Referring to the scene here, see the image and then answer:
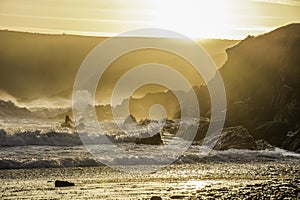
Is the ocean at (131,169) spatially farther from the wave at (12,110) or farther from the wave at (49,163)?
the wave at (12,110)

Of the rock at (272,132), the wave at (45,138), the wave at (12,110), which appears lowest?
the wave at (45,138)

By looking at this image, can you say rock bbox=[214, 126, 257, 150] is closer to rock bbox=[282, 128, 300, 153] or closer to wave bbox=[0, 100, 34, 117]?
rock bbox=[282, 128, 300, 153]

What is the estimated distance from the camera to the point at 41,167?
76.6 m

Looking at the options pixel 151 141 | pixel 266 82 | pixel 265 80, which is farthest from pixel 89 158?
pixel 265 80

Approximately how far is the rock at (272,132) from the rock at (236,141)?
6.22 m

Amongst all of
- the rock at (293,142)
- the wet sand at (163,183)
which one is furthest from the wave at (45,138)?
the rock at (293,142)

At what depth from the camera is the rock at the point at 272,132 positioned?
119887 millimetres

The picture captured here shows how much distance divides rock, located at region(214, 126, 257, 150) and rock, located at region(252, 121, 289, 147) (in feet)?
20.4

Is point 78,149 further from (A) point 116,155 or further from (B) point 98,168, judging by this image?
(B) point 98,168

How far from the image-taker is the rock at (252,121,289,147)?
11989 cm

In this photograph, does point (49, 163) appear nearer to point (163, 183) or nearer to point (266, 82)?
point (163, 183)

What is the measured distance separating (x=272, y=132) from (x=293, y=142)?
936 centimetres

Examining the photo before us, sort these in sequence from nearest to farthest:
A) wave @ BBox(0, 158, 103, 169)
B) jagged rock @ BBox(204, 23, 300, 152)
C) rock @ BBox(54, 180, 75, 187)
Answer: rock @ BBox(54, 180, 75, 187) < wave @ BBox(0, 158, 103, 169) < jagged rock @ BBox(204, 23, 300, 152)

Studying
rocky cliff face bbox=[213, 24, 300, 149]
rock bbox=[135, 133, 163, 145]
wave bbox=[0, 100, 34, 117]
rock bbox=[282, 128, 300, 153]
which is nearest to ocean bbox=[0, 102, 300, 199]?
rock bbox=[135, 133, 163, 145]
